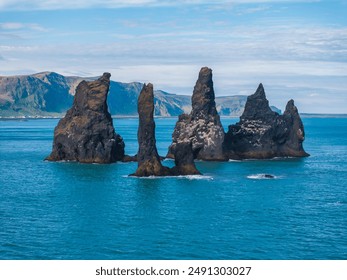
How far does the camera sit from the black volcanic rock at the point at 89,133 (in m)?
168

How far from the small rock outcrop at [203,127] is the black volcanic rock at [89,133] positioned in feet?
57.9

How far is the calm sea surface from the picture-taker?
7488cm

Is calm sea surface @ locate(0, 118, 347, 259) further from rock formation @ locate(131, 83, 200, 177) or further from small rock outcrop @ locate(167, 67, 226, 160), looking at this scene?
small rock outcrop @ locate(167, 67, 226, 160)

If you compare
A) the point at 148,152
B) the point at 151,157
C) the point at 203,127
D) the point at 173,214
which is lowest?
the point at 173,214

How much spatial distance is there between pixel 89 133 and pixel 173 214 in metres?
75.8

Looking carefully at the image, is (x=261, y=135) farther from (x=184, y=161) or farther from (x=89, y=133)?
(x=184, y=161)

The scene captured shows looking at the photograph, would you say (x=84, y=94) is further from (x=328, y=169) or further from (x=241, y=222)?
(x=241, y=222)

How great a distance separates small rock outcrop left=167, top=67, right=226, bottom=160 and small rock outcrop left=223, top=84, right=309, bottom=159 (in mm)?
6088

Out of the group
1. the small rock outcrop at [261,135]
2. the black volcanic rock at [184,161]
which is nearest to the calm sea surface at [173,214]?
the black volcanic rock at [184,161]

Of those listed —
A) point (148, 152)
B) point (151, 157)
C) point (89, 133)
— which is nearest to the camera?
point (148, 152)

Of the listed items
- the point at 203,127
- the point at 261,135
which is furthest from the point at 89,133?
the point at 261,135

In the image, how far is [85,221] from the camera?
91562mm

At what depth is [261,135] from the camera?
181750 mm
